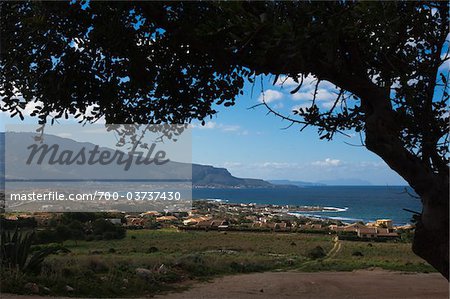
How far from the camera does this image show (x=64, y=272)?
10695mm

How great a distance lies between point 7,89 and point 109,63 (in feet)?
3.22

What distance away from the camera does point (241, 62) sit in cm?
392

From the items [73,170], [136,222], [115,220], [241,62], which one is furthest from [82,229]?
[241,62]

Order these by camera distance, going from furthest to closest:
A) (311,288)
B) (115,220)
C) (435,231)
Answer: (115,220) → (311,288) → (435,231)

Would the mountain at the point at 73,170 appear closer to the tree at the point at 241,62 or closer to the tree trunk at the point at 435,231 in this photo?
the tree at the point at 241,62

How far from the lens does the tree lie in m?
3.28

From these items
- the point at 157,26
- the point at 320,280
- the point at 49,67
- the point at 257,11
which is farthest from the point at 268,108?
the point at 320,280

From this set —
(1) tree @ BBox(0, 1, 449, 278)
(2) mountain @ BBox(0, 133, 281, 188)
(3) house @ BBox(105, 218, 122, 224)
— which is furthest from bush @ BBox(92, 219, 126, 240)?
(1) tree @ BBox(0, 1, 449, 278)

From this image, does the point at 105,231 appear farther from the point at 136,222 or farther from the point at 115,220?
the point at 136,222

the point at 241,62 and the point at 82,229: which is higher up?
the point at 241,62

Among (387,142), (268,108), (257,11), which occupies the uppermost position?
(257,11)

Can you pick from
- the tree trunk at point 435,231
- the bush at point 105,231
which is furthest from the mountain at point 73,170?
the tree trunk at point 435,231

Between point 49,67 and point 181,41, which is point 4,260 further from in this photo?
point 181,41

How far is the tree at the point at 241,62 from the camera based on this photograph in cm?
328
